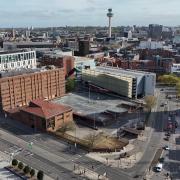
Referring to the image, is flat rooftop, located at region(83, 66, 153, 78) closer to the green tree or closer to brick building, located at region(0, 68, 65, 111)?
the green tree

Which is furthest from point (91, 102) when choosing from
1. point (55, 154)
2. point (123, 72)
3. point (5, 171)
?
point (5, 171)

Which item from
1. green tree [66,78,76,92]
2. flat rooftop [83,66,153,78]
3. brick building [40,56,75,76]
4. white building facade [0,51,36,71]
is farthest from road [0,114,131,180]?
brick building [40,56,75,76]

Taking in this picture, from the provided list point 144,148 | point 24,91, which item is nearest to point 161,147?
point 144,148

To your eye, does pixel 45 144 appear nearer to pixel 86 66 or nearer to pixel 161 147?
pixel 161 147

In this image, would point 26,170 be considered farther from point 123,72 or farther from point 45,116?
point 123,72

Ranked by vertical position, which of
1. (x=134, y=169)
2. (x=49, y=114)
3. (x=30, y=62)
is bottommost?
(x=134, y=169)

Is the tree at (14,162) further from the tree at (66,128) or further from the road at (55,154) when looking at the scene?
the tree at (66,128)
